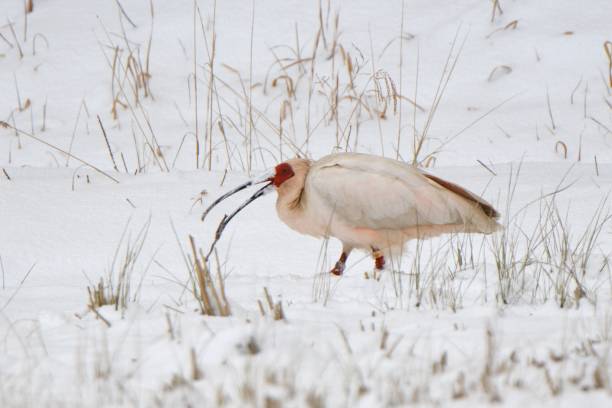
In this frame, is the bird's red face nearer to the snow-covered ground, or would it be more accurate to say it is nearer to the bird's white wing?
the bird's white wing

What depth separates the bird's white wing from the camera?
4.08 m

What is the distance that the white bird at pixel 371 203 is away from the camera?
161 inches

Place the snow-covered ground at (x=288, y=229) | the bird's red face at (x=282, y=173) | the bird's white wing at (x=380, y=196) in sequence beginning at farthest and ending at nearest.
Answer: the bird's red face at (x=282, y=173), the bird's white wing at (x=380, y=196), the snow-covered ground at (x=288, y=229)

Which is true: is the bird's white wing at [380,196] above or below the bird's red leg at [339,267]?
above

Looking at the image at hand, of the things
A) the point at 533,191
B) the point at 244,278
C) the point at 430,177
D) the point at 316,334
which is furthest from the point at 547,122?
the point at 316,334

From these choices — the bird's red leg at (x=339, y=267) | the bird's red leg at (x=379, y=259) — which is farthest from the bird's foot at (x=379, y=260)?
the bird's red leg at (x=339, y=267)

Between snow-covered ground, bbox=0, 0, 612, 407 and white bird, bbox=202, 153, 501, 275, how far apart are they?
5.1 inches

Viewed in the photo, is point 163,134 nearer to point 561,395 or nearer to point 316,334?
point 316,334

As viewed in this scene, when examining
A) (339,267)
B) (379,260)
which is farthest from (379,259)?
(339,267)

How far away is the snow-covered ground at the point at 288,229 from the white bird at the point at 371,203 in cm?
13

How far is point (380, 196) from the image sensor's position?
161 inches

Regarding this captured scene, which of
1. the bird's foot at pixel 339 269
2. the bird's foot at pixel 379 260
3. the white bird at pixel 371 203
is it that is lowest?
the bird's foot at pixel 339 269

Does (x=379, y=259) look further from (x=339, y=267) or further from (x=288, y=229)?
(x=288, y=229)

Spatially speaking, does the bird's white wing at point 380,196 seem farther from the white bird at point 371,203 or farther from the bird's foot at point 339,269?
the bird's foot at point 339,269
